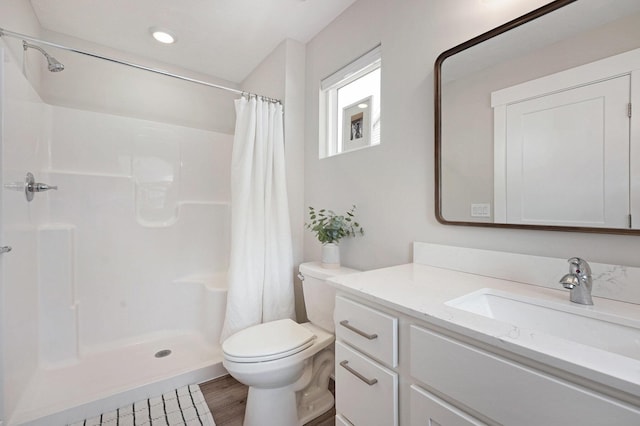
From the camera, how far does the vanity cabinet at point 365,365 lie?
0.80m

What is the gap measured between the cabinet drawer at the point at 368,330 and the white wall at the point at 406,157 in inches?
22.7

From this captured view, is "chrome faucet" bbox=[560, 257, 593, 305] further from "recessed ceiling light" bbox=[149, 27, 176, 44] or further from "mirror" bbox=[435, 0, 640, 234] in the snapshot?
"recessed ceiling light" bbox=[149, 27, 176, 44]

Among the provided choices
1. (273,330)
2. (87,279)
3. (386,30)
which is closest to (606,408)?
(273,330)

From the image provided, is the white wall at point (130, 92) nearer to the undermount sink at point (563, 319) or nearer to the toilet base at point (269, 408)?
the toilet base at point (269, 408)

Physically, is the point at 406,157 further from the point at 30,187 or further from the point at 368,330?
the point at 30,187

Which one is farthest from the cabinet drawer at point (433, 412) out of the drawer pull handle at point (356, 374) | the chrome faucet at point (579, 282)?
the chrome faucet at point (579, 282)

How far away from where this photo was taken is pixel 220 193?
106 inches

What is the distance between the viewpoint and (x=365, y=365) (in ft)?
2.91

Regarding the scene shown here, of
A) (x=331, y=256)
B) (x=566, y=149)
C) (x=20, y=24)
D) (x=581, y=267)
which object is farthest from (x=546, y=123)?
(x=20, y=24)

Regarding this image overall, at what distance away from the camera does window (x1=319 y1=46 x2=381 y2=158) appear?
1.72m

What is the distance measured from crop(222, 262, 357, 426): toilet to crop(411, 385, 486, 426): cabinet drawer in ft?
2.24

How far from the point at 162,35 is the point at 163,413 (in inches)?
99.2

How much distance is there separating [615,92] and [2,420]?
260cm

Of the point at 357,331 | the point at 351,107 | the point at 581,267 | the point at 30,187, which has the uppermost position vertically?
the point at 351,107
